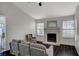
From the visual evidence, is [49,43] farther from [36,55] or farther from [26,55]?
[26,55]

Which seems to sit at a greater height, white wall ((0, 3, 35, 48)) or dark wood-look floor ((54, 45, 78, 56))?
white wall ((0, 3, 35, 48))

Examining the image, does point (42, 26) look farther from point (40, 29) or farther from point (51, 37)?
point (51, 37)

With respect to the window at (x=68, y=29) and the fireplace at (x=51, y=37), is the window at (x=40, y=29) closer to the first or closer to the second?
the fireplace at (x=51, y=37)

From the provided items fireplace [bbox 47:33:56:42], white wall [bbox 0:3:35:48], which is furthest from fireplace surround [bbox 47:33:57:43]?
white wall [bbox 0:3:35:48]

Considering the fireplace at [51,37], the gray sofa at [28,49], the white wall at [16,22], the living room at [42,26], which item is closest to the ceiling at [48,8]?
the living room at [42,26]

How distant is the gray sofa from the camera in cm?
180

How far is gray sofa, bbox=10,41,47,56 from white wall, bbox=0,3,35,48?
155 mm

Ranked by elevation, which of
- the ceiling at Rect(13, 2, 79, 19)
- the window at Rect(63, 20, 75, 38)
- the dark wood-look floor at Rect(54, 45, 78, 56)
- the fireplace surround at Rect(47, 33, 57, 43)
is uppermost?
the ceiling at Rect(13, 2, 79, 19)

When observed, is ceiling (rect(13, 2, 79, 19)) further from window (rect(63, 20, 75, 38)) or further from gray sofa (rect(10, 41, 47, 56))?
gray sofa (rect(10, 41, 47, 56))

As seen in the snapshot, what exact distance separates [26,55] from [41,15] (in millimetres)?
908

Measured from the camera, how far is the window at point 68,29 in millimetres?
1811

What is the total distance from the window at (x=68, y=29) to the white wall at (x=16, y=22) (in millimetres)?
672

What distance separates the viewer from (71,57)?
1.83m

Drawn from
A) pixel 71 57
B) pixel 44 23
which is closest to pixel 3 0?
pixel 44 23
